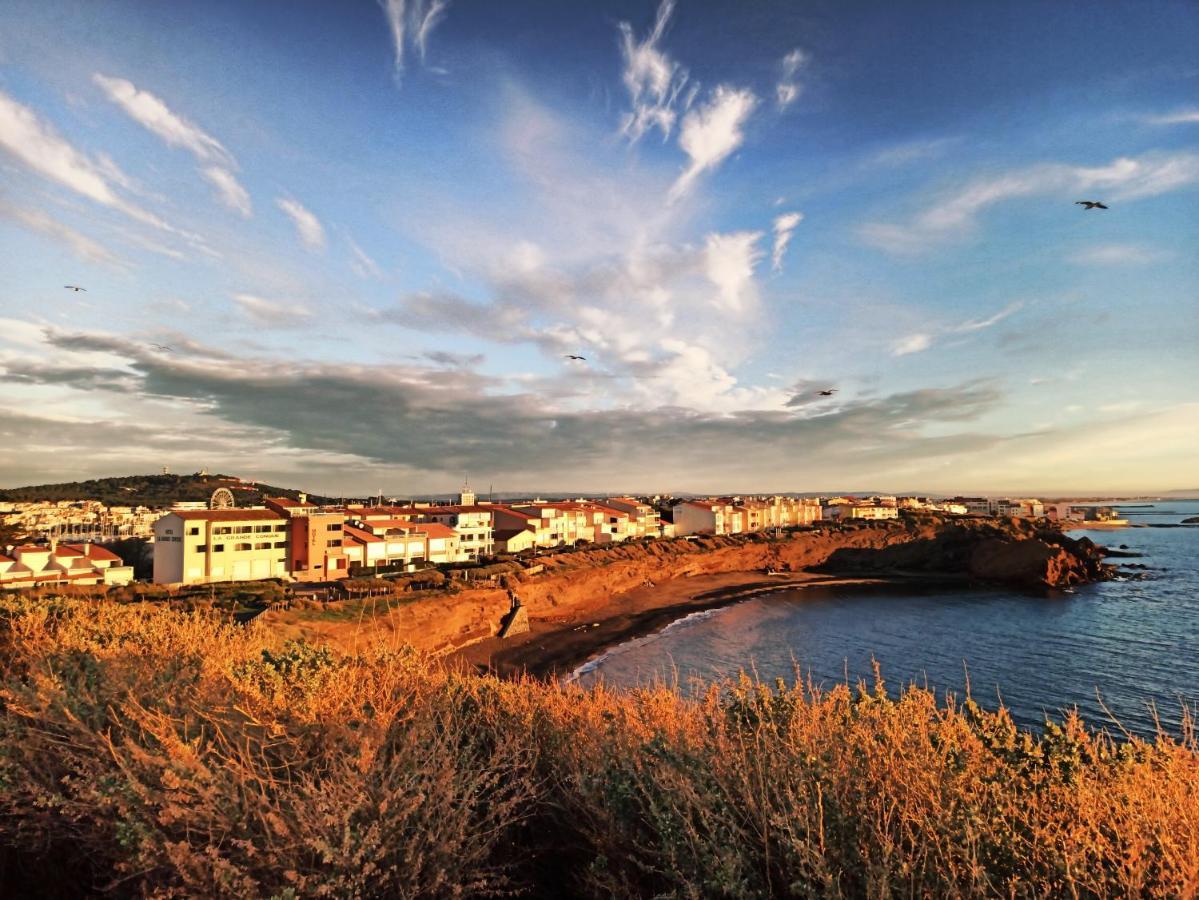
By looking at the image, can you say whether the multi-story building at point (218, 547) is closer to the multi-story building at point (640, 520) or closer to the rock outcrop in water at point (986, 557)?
the multi-story building at point (640, 520)

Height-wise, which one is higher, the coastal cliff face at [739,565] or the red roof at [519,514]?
the red roof at [519,514]

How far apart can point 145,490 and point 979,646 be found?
410ft

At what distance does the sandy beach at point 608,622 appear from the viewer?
95.0ft

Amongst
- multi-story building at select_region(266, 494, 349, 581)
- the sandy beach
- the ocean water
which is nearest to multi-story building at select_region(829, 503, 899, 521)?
the sandy beach

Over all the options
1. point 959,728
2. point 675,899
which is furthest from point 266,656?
point 959,728

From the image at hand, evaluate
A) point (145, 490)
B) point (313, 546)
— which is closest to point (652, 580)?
point (313, 546)

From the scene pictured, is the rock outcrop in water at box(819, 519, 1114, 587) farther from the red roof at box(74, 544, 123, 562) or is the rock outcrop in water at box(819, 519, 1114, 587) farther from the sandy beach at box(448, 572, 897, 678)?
the red roof at box(74, 544, 123, 562)

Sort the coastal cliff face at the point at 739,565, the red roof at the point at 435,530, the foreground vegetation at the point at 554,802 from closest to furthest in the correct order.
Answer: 1. the foreground vegetation at the point at 554,802
2. the coastal cliff face at the point at 739,565
3. the red roof at the point at 435,530

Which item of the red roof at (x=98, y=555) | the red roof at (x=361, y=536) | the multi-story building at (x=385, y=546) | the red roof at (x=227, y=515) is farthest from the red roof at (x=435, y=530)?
the red roof at (x=98, y=555)

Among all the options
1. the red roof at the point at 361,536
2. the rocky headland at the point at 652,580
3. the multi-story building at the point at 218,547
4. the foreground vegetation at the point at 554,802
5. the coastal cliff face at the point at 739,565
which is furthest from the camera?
the red roof at the point at 361,536

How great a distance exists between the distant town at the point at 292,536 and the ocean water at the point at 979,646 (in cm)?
2348

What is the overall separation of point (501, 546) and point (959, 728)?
2244 inches

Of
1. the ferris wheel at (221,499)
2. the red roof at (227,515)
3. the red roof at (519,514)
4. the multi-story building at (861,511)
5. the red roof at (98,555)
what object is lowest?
the multi-story building at (861,511)

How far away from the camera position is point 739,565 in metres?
65.0
